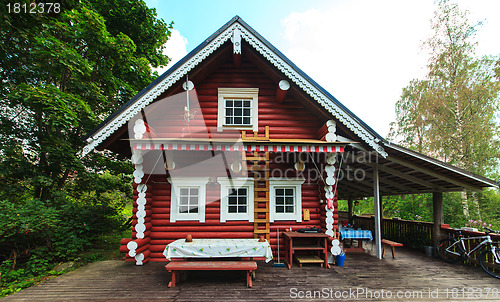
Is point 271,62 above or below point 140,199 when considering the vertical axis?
above

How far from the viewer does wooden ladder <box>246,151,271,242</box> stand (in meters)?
7.12

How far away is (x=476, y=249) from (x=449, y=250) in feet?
2.88

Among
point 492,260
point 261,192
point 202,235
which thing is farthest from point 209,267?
point 492,260

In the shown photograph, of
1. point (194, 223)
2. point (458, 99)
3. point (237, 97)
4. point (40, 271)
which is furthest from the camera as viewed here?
point (458, 99)

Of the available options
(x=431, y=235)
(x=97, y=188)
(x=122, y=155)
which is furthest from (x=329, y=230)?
(x=97, y=188)

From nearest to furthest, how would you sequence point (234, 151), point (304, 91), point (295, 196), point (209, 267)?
point (209, 267) < point (304, 91) < point (234, 151) < point (295, 196)

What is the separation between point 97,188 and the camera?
10.1 meters

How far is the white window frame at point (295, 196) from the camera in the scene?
7238mm

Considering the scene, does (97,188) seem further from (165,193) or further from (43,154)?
(165,193)

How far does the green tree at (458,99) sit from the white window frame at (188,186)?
15.7 m

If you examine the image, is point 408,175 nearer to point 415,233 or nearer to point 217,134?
point 415,233

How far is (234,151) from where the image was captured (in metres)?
7.23

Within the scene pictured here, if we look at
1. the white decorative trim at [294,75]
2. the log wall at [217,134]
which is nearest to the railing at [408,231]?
the log wall at [217,134]

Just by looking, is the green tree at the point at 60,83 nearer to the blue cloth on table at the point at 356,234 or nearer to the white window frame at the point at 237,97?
the white window frame at the point at 237,97
